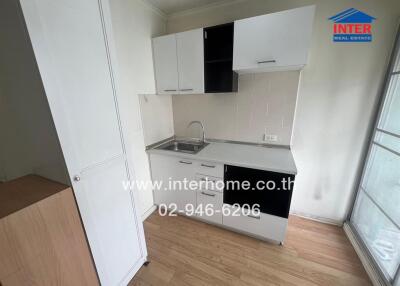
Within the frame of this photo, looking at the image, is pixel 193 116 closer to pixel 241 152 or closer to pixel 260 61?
pixel 241 152

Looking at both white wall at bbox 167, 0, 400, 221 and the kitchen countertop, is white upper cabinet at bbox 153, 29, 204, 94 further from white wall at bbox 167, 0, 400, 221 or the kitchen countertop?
the kitchen countertop

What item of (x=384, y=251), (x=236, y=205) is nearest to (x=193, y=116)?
(x=236, y=205)

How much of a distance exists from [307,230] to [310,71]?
1799 millimetres

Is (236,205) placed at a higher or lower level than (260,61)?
lower

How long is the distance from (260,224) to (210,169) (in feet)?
2.53

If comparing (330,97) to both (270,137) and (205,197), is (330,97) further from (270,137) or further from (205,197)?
(205,197)

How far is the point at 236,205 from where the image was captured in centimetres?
183

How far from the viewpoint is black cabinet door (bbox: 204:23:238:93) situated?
6.25 ft

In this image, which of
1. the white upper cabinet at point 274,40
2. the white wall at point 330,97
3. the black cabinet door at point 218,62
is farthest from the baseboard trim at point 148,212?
the white upper cabinet at point 274,40

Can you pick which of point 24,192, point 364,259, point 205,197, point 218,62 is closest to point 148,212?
point 205,197

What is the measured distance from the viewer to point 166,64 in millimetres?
2082

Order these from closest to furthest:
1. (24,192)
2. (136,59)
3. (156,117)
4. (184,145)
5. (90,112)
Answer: (24,192) → (90,112) → (136,59) → (156,117) → (184,145)

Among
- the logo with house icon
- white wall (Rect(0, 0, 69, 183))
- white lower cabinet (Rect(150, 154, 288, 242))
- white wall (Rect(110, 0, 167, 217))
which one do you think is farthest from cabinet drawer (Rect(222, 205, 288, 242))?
the logo with house icon

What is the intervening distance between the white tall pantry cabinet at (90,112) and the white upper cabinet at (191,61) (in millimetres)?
971
